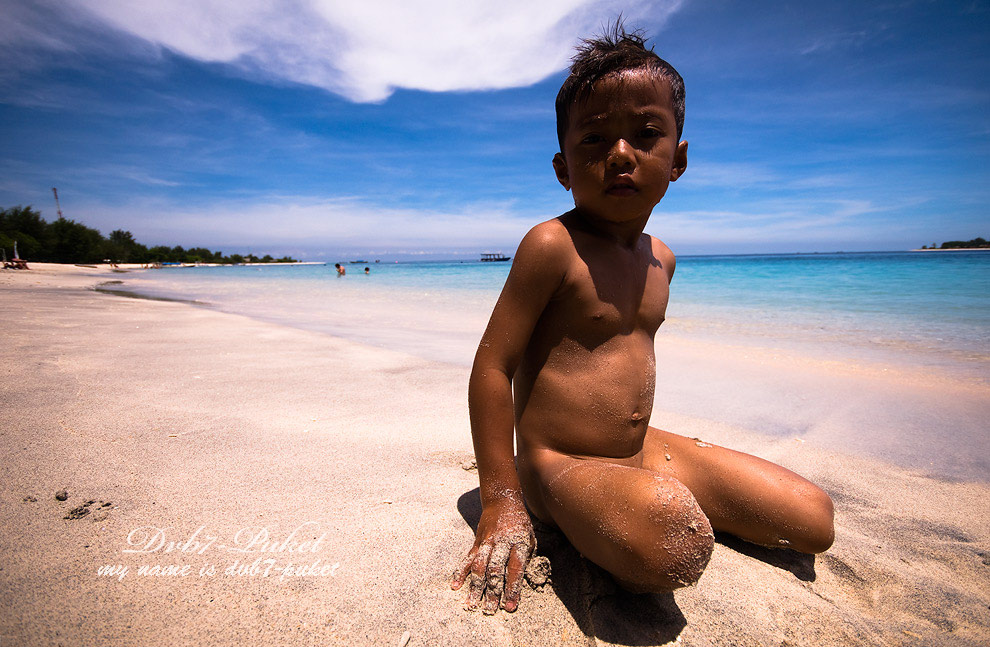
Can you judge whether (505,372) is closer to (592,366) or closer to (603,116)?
(592,366)

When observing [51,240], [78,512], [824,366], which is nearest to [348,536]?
[78,512]

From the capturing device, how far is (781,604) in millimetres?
1265

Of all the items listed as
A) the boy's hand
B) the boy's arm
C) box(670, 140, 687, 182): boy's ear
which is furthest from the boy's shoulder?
the boy's hand

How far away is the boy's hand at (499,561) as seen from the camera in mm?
1179

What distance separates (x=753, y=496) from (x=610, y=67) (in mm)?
1475

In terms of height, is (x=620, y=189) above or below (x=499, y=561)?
above

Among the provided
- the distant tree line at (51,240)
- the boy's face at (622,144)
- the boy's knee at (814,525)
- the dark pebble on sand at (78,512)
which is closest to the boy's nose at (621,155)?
the boy's face at (622,144)

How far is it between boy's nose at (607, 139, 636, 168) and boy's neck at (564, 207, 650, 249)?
205 millimetres

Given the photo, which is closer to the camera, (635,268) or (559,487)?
(559,487)

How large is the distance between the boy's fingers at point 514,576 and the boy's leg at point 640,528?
15 centimetres

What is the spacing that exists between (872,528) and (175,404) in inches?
135

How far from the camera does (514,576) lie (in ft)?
3.91

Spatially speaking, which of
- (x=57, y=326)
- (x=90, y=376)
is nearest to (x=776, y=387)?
(x=90, y=376)

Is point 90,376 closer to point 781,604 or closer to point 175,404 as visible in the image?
point 175,404
